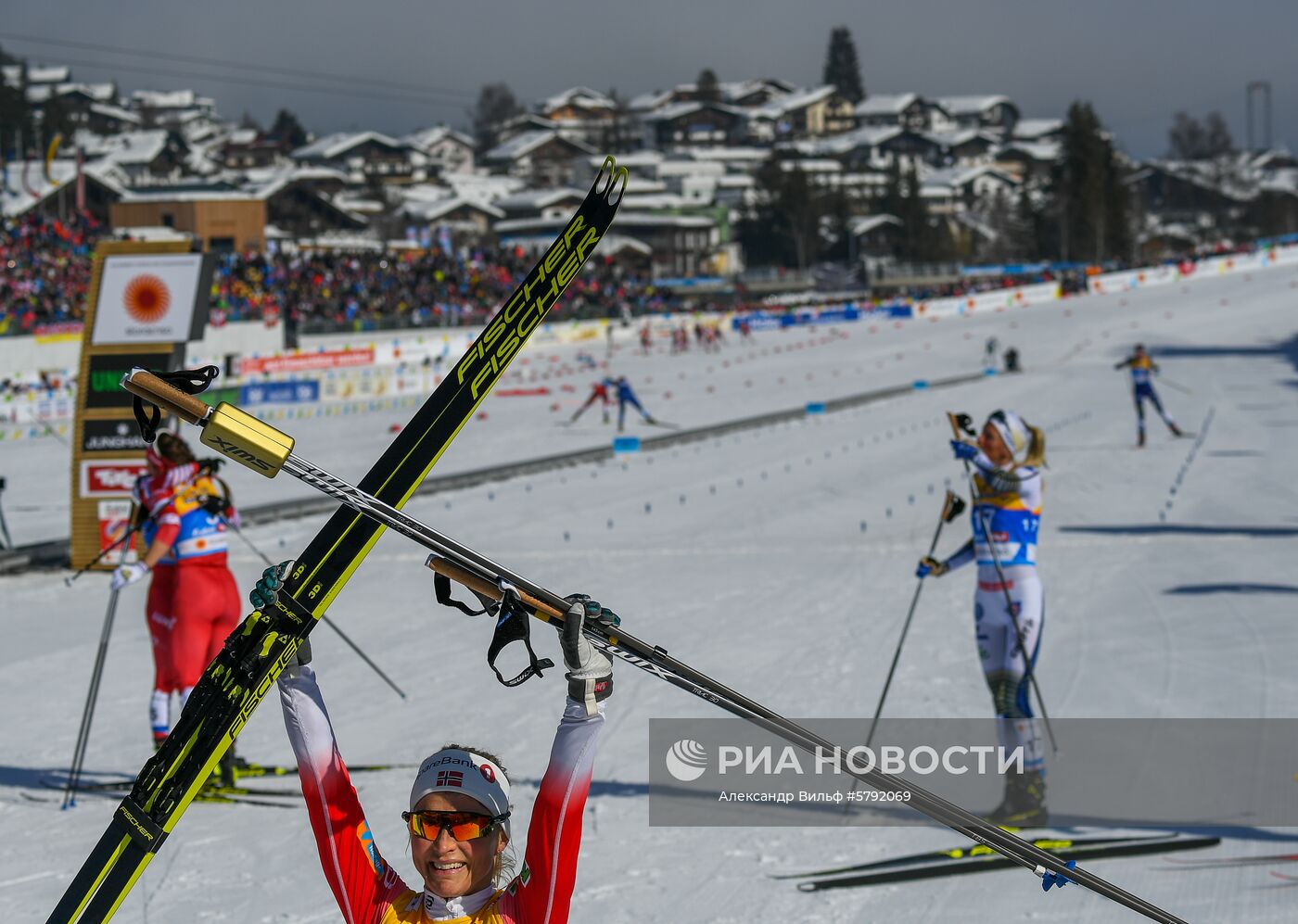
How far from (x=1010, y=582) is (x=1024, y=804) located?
1.14 meters

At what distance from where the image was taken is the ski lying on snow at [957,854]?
702 centimetres

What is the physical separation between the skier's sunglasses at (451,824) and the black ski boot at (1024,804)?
4.84m

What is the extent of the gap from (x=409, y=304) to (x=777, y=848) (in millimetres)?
48920

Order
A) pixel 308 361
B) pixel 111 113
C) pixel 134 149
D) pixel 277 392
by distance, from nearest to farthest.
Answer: pixel 277 392 < pixel 308 361 < pixel 134 149 < pixel 111 113

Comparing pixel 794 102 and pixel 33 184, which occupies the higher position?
pixel 794 102

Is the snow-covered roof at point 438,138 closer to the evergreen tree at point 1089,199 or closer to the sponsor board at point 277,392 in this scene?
the evergreen tree at point 1089,199

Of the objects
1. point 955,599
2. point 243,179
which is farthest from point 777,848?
point 243,179

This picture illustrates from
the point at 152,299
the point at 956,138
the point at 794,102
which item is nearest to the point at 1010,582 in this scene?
the point at 152,299

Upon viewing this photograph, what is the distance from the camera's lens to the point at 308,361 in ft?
132

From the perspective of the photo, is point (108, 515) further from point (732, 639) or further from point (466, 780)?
point (466, 780)

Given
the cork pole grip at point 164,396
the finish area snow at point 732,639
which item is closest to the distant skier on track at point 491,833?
the cork pole grip at point 164,396

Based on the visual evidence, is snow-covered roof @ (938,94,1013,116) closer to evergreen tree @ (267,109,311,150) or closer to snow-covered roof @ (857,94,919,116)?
snow-covered roof @ (857,94,919,116)

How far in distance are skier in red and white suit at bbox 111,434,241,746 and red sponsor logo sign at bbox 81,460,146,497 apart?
8.03 m

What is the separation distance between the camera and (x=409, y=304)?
54594 millimetres
